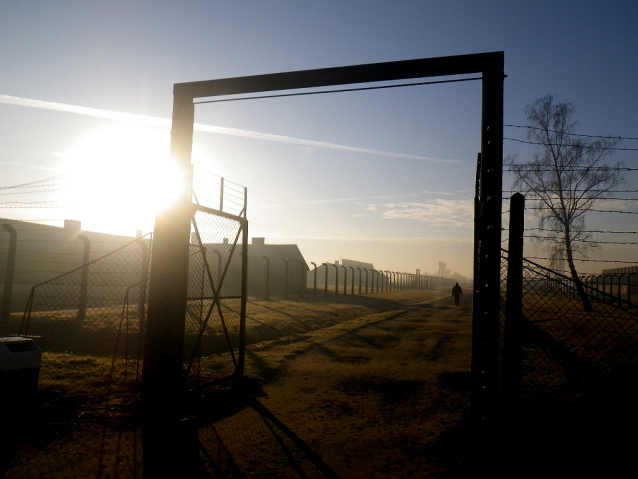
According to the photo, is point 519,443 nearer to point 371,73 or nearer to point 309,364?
point 371,73

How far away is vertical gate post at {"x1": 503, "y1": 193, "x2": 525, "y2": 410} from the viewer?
3895mm

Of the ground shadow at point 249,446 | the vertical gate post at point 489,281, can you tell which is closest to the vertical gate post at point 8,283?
the ground shadow at point 249,446

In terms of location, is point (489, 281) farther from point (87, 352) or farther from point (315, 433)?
point (87, 352)

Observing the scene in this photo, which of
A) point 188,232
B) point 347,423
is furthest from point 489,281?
point 188,232

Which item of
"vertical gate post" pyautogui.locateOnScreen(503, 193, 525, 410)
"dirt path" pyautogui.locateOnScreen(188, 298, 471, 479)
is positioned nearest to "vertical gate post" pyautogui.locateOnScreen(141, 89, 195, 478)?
"dirt path" pyautogui.locateOnScreen(188, 298, 471, 479)

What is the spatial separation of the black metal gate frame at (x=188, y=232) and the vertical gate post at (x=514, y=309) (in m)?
0.14

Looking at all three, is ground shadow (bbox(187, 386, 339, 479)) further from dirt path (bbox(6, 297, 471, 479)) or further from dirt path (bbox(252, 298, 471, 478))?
dirt path (bbox(252, 298, 471, 478))

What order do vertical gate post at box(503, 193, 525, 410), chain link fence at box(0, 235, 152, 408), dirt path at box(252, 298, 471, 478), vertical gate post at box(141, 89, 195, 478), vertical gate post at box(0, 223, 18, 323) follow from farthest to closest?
vertical gate post at box(0, 223, 18, 323) < chain link fence at box(0, 235, 152, 408) < vertical gate post at box(141, 89, 195, 478) < dirt path at box(252, 298, 471, 478) < vertical gate post at box(503, 193, 525, 410)

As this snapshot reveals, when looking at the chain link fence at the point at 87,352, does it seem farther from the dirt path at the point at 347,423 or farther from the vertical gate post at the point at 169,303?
the dirt path at the point at 347,423

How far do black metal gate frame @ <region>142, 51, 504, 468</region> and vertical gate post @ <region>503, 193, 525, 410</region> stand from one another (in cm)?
14

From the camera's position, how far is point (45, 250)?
786 inches

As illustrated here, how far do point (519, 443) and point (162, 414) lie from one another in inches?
156

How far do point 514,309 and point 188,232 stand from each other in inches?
160

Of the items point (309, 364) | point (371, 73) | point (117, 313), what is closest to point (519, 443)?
point (371, 73)
